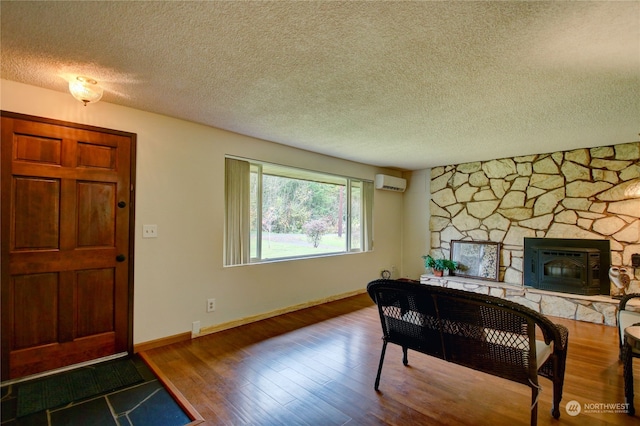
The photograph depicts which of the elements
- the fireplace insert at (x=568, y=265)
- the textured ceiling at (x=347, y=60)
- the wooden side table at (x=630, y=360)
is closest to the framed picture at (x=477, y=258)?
the fireplace insert at (x=568, y=265)

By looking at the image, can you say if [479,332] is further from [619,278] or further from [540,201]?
[540,201]

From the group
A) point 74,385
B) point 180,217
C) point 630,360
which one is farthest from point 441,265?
point 74,385

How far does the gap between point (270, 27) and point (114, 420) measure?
2.53 m

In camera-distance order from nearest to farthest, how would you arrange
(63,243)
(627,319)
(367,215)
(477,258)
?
(63,243), (627,319), (477,258), (367,215)

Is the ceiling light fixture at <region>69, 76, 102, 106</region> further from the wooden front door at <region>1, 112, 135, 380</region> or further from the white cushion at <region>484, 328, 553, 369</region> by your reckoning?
the white cushion at <region>484, 328, 553, 369</region>

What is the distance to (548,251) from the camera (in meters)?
4.28

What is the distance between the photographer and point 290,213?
14.4ft

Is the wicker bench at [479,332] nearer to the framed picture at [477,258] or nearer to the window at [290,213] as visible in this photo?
the window at [290,213]

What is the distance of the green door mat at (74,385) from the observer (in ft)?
6.68

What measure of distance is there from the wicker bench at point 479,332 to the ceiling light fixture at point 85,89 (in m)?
2.52

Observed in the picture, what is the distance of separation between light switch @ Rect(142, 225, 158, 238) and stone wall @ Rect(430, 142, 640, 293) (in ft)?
15.3

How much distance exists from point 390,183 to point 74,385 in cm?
497

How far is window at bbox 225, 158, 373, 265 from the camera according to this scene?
142 inches

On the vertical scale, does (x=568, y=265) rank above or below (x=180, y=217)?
below
